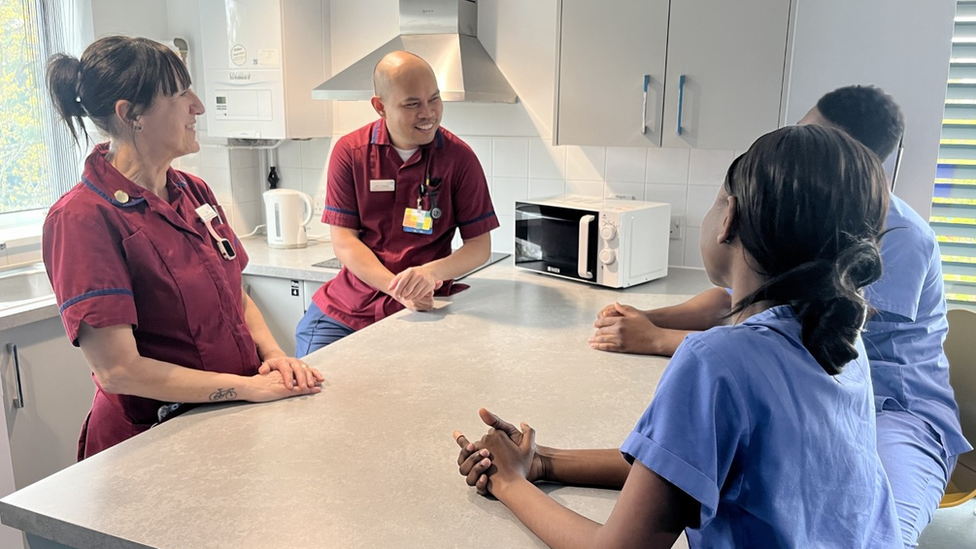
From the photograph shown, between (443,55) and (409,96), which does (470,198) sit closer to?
(409,96)

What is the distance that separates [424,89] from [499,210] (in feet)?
3.63

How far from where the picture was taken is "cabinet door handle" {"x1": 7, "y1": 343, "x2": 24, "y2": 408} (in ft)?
7.18

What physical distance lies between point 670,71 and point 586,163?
60 centimetres

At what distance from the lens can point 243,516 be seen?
98cm

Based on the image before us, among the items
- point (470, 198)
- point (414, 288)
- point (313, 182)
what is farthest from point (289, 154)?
point (414, 288)

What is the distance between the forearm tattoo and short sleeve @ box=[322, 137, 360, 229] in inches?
36.6

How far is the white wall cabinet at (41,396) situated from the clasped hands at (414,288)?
1.18 m

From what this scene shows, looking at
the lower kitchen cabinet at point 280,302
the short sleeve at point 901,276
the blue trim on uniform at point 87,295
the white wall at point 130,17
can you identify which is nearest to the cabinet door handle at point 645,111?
the short sleeve at point 901,276

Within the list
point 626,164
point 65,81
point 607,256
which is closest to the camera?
point 65,81

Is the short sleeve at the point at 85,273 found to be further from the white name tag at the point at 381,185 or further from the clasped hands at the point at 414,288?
the white name tag at the point at 381,185

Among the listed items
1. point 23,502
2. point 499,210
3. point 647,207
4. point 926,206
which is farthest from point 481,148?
point 23,502

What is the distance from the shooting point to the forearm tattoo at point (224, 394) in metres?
1.34

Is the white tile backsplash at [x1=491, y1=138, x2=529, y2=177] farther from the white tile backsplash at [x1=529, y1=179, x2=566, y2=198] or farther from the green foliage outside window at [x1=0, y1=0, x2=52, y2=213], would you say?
the green foliage outside window at [x1=0, y1=0, x2=52, y2=213]

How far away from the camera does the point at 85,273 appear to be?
122 centimetres
